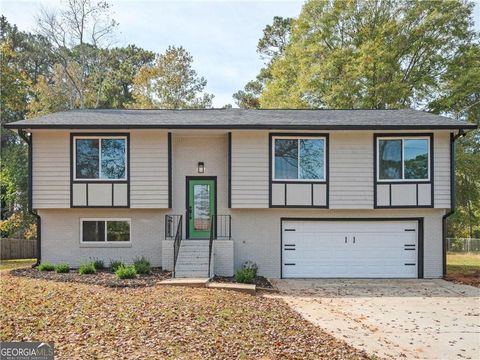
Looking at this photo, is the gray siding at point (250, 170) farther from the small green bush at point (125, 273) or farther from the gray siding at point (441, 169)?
the gray siding at point (441, 169)

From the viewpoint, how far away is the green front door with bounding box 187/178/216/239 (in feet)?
50.0

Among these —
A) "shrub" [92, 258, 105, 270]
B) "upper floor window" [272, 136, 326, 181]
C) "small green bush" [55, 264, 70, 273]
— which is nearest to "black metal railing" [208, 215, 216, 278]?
Answer: "upper floor window" [272, 136, 326, 181]

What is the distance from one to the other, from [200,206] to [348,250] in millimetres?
4931

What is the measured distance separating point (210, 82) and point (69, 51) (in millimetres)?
9467

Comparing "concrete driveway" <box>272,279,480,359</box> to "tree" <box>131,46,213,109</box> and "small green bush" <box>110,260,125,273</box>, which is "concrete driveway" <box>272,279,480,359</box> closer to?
"small green bush" <box>110,260,125,273</box>

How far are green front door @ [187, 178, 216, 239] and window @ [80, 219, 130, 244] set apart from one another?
2.02 m

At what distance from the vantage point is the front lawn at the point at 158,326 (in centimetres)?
639

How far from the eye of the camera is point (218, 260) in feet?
46.6

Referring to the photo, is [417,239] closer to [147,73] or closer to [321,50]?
[321,50]

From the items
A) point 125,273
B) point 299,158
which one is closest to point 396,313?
point 299,158

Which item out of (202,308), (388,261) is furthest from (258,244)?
(202,308)

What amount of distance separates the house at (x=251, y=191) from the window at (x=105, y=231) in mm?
32

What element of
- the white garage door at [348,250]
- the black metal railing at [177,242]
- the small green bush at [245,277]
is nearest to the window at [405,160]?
the white garage door at [348,250]

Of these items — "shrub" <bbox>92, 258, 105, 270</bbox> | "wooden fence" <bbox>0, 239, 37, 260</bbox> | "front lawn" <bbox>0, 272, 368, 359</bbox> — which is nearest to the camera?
"front lawn" <bbox>0, 272, 368, 359</bbox>
